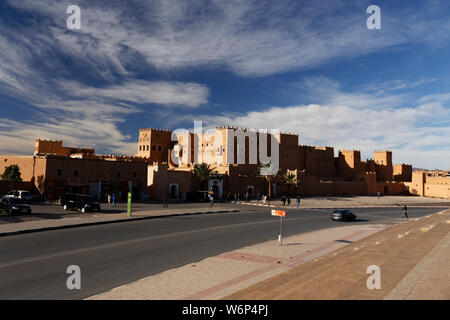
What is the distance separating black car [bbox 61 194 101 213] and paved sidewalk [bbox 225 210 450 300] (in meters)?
21.4

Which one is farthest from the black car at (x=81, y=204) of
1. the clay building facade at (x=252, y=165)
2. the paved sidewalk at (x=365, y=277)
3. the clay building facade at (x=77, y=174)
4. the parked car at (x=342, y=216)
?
the paved sidewalk at (x=365, y=277)

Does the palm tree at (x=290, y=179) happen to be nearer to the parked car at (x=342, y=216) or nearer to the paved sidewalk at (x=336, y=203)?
the paved sidewalk at (x=336, y=203)

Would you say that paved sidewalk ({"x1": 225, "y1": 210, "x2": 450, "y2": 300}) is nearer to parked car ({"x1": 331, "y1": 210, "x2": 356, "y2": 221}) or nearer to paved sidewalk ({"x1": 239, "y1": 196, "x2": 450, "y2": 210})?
parked car ({"x1": 331, "y1": 210, "x2": 356, "y2": 221})

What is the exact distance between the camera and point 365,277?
29.6 feet

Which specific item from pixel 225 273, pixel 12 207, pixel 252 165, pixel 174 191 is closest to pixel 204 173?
pixel 174 191

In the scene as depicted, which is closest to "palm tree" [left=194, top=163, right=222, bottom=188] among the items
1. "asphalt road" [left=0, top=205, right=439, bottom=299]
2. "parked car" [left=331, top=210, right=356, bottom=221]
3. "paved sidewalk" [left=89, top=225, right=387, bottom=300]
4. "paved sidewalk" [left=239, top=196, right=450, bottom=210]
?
"paved sidewalk" [left=239, top=196, right=450, bottom=210]

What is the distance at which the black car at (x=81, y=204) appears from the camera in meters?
27.3

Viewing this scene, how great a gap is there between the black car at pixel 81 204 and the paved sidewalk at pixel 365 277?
2144 centimetres

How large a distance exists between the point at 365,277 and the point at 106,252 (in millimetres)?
9520

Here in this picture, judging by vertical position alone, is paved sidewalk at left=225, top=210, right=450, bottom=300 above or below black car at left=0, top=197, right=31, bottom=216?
below

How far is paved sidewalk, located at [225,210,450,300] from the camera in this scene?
760 centimetres

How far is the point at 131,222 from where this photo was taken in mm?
22531
